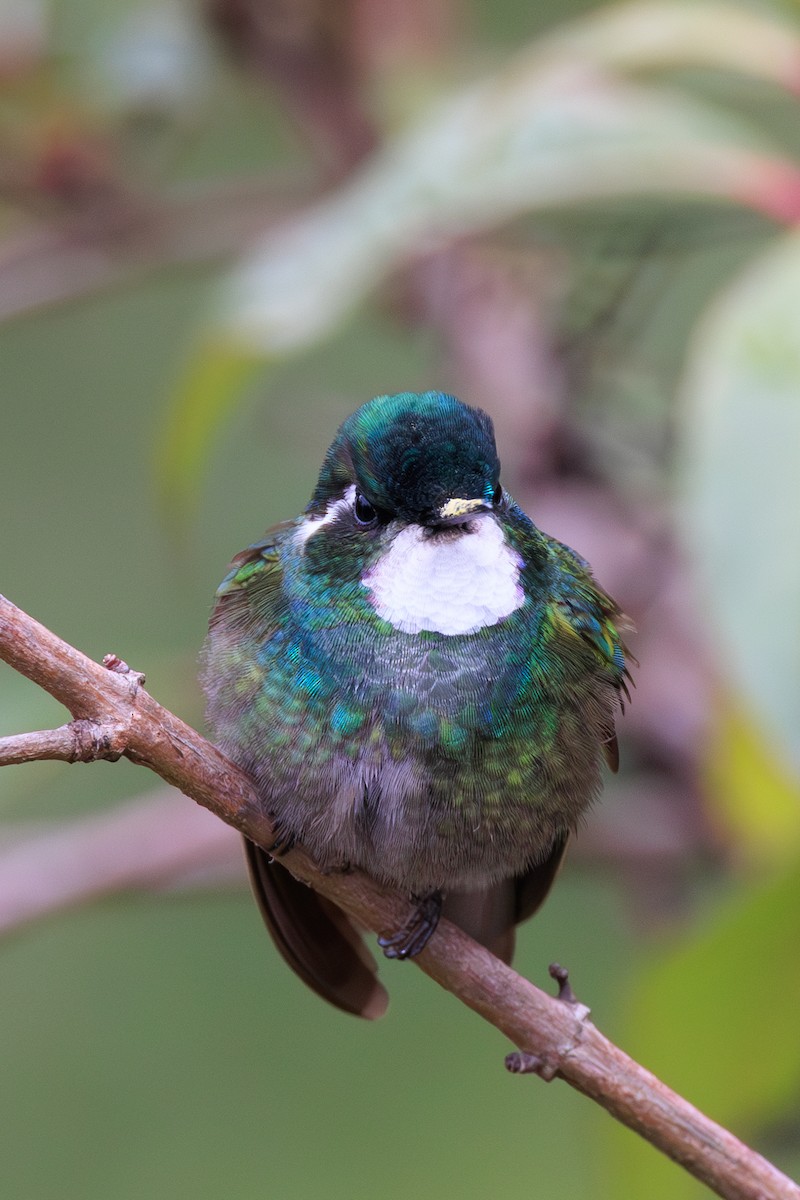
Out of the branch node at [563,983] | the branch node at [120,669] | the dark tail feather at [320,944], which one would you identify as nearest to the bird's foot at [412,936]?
the branch node at [563,983]

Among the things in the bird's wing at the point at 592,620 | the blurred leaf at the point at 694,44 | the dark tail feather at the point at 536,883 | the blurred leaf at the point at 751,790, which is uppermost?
the blurred leaf at the point at 694,44

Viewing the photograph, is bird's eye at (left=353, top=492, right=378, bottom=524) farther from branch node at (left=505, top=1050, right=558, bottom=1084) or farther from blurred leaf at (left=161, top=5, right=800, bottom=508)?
branch node at (left=505, top=1050, right=558, bottom=1084)

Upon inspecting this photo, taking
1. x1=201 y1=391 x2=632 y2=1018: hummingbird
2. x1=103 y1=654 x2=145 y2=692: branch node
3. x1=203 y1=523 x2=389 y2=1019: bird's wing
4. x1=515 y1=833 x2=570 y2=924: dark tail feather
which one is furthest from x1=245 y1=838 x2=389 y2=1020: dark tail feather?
x1=103 y1=654 x2=145 y2=692: branch node

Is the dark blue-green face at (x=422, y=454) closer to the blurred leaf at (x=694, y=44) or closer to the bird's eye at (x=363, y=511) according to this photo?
the bird's eye at (x=363, y=511)

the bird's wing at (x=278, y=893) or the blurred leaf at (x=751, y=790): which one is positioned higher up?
the blurred leaf at (x=751, y=790)

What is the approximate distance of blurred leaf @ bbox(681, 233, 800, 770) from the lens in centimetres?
161

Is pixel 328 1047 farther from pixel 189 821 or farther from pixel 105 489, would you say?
pixel 189 821

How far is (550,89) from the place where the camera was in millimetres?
2592

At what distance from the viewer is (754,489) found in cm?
174

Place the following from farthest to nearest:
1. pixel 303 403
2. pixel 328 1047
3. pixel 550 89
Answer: pixel 328 1047
pixel 303 403
pixel 550 89

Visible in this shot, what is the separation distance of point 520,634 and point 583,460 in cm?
100

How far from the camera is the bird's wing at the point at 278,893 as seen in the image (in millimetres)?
2021

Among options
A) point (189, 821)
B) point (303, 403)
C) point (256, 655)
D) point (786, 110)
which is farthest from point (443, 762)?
point (786, 110)

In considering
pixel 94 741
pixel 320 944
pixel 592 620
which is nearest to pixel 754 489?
pixel 592 620
